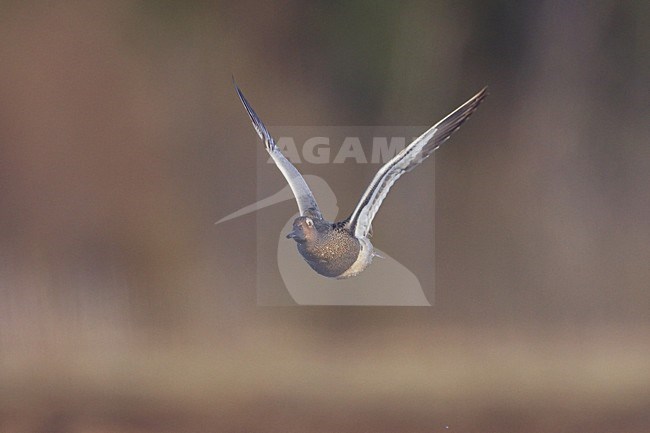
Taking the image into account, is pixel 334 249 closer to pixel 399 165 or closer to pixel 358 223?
pixel 358 223

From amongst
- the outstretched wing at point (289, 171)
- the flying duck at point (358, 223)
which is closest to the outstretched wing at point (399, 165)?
the flying duck at point (358, 223)

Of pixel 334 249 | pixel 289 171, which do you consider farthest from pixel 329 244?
pixel 289 171

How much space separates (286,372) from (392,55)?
154 centimetres

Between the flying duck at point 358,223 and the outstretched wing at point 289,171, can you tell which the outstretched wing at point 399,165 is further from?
the outstretched wing at point 289,171

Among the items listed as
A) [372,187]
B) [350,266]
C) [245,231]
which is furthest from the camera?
[245,231]

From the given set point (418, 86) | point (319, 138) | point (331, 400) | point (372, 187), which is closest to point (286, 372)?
point (331, 400)

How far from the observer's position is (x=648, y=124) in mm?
3328

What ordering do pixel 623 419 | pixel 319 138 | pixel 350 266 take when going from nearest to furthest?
pixel 350 266 < pixel 319 138 < pixel 623 419

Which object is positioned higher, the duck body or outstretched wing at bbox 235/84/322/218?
outstretched wing at bbox 235/84/322/218

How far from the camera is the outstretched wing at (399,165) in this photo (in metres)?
2.02

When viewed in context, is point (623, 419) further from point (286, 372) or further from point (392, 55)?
point (392, 55)

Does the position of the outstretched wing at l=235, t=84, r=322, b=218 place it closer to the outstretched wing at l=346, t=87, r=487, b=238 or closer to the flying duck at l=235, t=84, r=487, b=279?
the flying duck at l=235, t=84, r=487, b=279

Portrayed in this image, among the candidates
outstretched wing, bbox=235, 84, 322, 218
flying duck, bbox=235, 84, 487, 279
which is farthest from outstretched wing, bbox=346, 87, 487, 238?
outstretched wing, bbox=235, 84, 322, 218

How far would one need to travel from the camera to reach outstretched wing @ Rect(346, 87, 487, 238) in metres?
2.02
